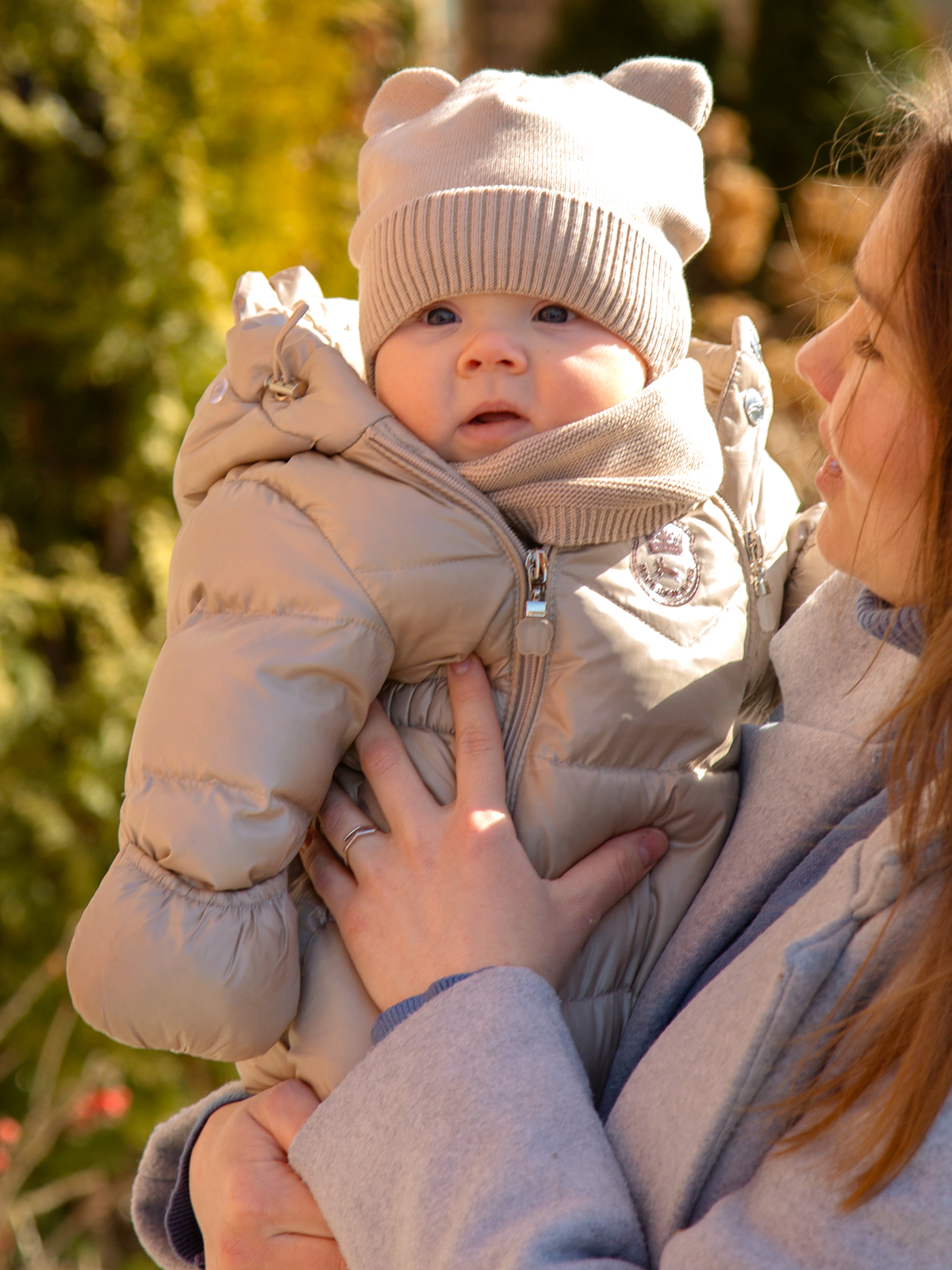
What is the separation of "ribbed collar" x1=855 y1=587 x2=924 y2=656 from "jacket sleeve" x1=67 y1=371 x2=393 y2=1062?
54cm

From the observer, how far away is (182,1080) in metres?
3.52

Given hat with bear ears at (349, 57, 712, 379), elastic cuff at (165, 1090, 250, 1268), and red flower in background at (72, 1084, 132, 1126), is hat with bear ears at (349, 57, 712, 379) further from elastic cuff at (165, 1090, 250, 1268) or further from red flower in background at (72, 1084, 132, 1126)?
red flower in background at (72, 1084, 132, 1126)

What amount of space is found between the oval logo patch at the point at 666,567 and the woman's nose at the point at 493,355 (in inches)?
10.8

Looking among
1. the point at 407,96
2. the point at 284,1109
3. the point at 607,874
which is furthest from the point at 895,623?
the point at 407,96

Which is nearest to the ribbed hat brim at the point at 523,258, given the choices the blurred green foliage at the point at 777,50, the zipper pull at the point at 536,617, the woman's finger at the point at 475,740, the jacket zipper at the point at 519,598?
the jacket zipper at the point at 519,598

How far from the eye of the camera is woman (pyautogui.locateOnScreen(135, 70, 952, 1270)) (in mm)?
893

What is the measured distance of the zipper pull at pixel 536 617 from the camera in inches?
53.9

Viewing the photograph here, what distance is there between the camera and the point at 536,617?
1378mm

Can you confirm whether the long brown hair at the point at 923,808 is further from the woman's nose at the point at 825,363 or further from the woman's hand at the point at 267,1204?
the woman's hand at the point at 267,1204

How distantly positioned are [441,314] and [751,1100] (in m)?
1.01

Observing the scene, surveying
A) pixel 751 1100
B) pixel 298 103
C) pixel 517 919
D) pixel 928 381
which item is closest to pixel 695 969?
pixel 517 919

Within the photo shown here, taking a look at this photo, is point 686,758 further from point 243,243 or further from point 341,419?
point 243,243

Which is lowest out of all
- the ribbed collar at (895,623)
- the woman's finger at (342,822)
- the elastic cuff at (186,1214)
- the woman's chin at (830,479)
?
the elastic cuff at (186,1214)

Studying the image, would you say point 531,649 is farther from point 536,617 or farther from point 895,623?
point 895,623
